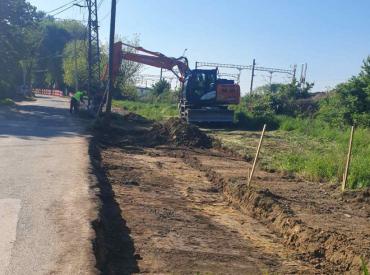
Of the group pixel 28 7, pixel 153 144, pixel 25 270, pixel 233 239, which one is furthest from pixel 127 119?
pixel 25 270

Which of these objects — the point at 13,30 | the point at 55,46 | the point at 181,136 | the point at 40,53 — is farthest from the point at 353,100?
the point at 55,46

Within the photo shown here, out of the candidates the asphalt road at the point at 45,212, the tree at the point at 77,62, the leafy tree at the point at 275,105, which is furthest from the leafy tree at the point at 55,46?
the asphalt road at the point at 45,212

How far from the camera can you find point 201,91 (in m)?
32.3

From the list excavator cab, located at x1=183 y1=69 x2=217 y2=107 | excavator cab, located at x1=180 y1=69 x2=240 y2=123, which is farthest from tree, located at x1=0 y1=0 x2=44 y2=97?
excavator cab, located at x1=183 y1=69 x2=217 y2=107

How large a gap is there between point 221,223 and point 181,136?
13.1 metres

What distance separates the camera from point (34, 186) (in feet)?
34.0

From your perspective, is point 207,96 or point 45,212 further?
point 207,96

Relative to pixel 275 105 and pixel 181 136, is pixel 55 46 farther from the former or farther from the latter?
pixel 181 136

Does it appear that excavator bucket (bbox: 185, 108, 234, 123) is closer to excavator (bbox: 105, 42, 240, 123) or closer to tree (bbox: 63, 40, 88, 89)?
excavator (bbox: 105, 42, 240, 123)

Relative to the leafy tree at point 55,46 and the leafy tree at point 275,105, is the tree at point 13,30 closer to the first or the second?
the leafy tree at point 275,105

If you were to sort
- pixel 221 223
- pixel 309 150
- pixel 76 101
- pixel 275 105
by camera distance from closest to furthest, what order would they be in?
pixel 221 223, pixel 309 150, pixel 275 105, pixel 76 101

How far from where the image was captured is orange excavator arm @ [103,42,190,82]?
3108 centimetres

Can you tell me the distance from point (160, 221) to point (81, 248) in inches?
104

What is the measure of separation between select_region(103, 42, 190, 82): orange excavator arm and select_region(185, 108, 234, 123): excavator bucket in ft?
9.33
